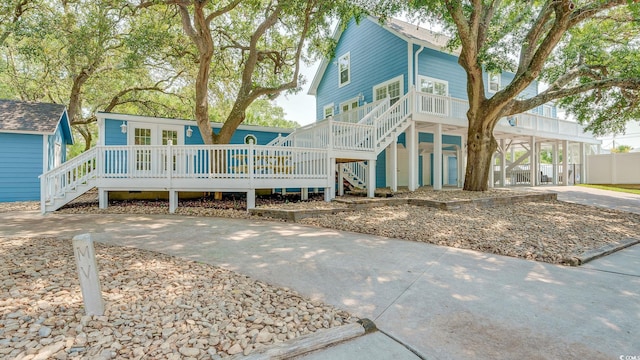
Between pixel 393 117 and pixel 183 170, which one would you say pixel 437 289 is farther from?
pixel 393 117

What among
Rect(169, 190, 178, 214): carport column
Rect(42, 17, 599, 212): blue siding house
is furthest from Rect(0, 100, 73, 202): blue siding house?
Rect(169, 190, 178, 214): carport column

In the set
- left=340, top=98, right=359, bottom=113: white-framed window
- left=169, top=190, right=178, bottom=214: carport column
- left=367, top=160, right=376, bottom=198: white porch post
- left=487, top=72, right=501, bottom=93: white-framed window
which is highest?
left=487, top=72, right=501, bottom=93: white-framed window

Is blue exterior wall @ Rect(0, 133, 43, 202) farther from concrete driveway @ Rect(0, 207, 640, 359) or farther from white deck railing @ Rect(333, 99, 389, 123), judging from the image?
white deck railing @ Rect(333, 99, 389, 123)

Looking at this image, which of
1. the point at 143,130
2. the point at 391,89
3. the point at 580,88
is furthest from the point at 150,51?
the point at 580,88

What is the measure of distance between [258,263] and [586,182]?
22029mm

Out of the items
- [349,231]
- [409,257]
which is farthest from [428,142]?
[409,257]

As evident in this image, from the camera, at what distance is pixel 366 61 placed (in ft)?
49.3

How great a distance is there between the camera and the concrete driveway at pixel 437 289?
80.3 inches

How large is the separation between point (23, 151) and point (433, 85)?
15.5m

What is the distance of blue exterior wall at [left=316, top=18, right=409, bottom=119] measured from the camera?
13258mm

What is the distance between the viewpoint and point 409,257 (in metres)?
4.04

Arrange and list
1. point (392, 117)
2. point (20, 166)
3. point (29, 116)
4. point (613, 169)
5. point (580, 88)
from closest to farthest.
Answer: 1. point (580, 88)
2. point (392, 117)
3. point (20, 166)
4. point (29, 116)
5. point (613, 169)

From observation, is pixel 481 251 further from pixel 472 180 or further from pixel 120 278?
pixel 472 180

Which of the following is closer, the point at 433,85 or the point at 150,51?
the point at 150,51
